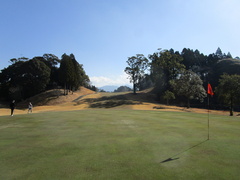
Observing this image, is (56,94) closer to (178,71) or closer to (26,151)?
(178,71)

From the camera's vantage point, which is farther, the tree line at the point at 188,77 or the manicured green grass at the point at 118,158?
the tree line at the point at 188,77

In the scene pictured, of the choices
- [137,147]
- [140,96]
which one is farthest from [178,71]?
[137,147]

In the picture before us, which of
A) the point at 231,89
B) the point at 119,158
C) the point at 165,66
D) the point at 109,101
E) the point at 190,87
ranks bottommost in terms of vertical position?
the point at 119,158

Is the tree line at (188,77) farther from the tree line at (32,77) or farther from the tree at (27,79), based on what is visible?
the tree at (27,79)

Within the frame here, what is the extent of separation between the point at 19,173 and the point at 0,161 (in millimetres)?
1582

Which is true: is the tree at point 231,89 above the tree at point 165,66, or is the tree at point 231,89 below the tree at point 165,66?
below

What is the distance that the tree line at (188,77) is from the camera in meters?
37.5

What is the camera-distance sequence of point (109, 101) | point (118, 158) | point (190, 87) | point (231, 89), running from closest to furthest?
point (118, 158) < point (231, 89) < point (190, 87) < point (109, 101)

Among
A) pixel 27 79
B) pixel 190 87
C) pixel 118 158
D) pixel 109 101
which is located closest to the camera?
pixel 118 158

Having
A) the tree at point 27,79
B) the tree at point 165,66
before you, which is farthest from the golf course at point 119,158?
the tree at point 165,66

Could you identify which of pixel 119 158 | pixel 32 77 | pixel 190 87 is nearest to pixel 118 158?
pixel 119 158

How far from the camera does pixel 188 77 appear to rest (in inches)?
1873

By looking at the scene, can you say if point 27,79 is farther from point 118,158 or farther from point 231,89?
point 118,158

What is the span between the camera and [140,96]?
65625 millimetres
